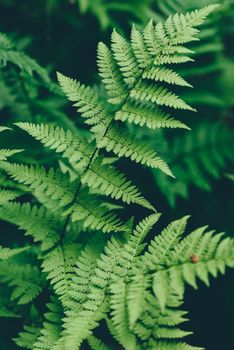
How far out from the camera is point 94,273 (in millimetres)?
2207

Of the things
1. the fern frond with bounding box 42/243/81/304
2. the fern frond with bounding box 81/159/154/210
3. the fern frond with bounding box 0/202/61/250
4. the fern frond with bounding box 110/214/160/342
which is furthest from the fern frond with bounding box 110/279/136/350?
the fern frond with bounding box 0/202/61/250

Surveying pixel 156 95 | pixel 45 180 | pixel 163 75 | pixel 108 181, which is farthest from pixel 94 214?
pixel 163 75

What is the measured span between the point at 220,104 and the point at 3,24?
7.49 feet

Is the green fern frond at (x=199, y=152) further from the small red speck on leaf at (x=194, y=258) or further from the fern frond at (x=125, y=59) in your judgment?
the small red speck on leaf at (x=194, y=258)

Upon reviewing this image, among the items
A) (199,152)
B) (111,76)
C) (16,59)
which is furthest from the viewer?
(199,152)

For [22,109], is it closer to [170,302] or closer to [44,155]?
[44,155]

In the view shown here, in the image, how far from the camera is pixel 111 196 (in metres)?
2.14

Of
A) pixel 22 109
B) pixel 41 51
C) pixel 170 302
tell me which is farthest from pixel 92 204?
pixel 41 51

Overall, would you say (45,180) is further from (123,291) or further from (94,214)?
(123,291)

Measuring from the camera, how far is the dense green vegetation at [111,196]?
1990mm

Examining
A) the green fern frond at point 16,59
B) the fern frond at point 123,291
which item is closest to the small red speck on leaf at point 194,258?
the fern frond at point 123,291

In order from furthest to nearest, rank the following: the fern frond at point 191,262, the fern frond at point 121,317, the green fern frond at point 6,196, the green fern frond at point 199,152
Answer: the green fern frond at point 199,152 → the green fern frond at point 6,196 → the fern frond at point 121,317 → the fern frond at point 191,262

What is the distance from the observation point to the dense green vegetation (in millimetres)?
1990

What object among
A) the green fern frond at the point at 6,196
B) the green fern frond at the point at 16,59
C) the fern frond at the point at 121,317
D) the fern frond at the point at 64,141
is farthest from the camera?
the green fern frond at the point at 16,59
